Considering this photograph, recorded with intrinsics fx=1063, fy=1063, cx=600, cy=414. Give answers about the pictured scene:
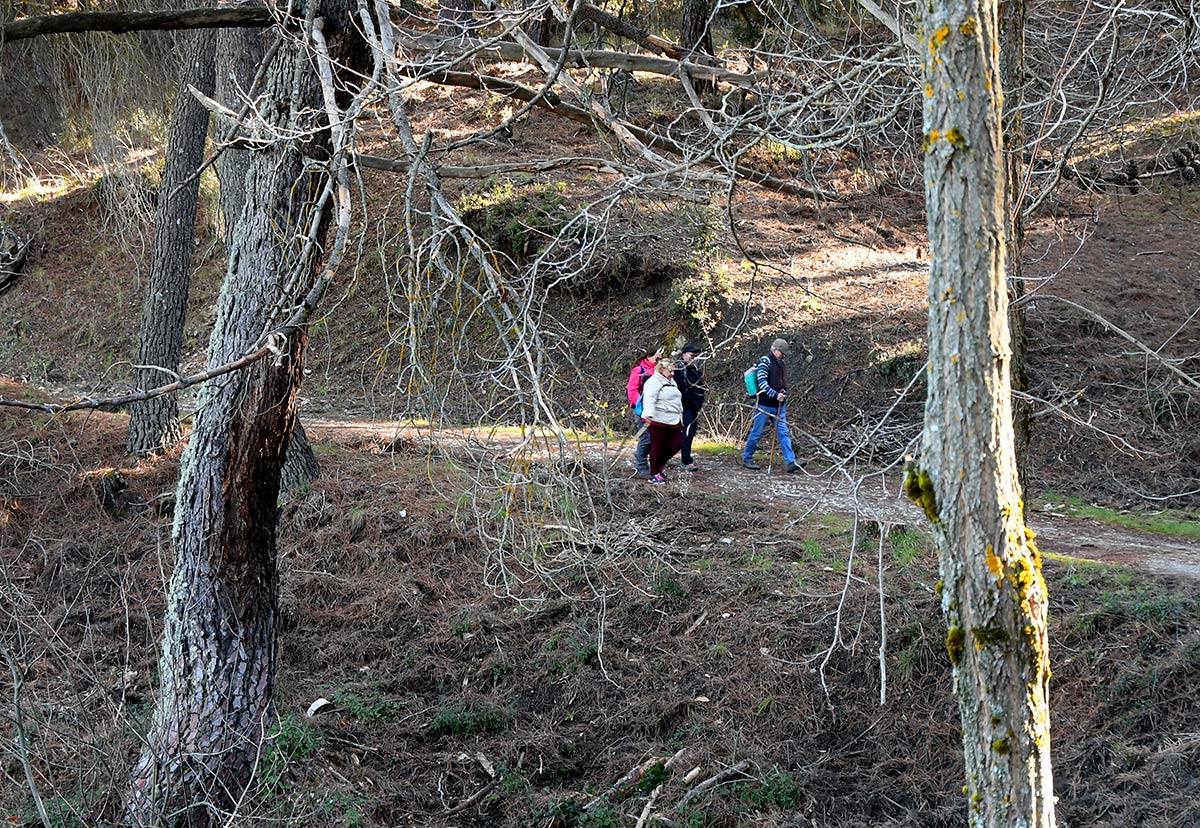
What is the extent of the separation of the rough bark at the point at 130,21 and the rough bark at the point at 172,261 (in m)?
6.93

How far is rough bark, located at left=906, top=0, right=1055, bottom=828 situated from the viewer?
10.6 ft

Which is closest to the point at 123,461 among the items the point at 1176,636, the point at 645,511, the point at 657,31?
the point at 645,511

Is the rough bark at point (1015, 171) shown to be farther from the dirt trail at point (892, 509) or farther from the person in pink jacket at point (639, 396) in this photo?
the person in pink jacket at point (639, 396)

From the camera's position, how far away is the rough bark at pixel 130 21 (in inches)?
216

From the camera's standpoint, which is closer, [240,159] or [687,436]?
[240,159]

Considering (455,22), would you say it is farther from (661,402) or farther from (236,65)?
(236,65)

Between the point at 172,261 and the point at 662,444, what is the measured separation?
20.6 ft

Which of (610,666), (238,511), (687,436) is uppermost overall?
(238,511)

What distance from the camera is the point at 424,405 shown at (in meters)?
5.24

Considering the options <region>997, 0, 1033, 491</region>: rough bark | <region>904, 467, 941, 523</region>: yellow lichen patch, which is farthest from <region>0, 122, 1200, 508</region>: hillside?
<region>904, 467, 941, 523</region>: yellow lichen patch

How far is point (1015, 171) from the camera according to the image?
621 cm

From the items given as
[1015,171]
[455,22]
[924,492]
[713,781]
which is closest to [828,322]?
[713,781]

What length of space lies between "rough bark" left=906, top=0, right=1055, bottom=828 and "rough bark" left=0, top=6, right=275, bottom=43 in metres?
3.86

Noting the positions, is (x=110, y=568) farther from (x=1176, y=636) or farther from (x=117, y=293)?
(x=117, y=293)
